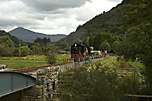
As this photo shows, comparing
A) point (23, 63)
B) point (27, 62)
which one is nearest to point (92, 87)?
point (23, 63)

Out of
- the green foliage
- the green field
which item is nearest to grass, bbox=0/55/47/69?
the green field

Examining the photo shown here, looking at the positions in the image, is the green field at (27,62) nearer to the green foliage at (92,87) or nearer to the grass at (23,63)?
the grass at (23,63)

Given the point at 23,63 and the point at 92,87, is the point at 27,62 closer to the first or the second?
the point at 23,63

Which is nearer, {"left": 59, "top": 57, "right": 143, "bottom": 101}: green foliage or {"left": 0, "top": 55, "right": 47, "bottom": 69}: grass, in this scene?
{"left": 59, "top": 57, "right": 143, "bottom": 101}: green foliage

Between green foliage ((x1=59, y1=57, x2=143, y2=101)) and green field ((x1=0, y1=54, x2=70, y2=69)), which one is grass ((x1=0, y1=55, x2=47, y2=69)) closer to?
green field ((x1=0, y1=54, x2=70, y2=69))

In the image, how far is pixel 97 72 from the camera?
87.5 feet

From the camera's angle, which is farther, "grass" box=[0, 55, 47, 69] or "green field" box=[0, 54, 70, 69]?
"grass" box=[0, 55, 47, 69]

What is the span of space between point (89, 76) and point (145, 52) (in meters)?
7.80

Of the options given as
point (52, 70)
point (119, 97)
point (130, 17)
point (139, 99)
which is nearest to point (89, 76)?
point (119, 97)

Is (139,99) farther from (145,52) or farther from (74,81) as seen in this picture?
(74,81)

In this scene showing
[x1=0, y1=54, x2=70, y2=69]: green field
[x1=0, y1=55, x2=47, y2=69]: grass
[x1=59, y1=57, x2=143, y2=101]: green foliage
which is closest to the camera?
[x1=59, y1=57, x2=143, y2=101]: green foliage

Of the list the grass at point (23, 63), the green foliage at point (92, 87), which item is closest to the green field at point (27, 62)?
the grass at point (23, 63)

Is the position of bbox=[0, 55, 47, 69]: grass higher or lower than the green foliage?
higher

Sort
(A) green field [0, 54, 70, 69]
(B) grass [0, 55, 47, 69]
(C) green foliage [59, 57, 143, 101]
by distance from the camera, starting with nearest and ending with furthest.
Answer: (C) green foliage [59, 57, 143, 101], (A) green field [0, 54, 70, 69], (B) grass [0, 55, 47, 69]
